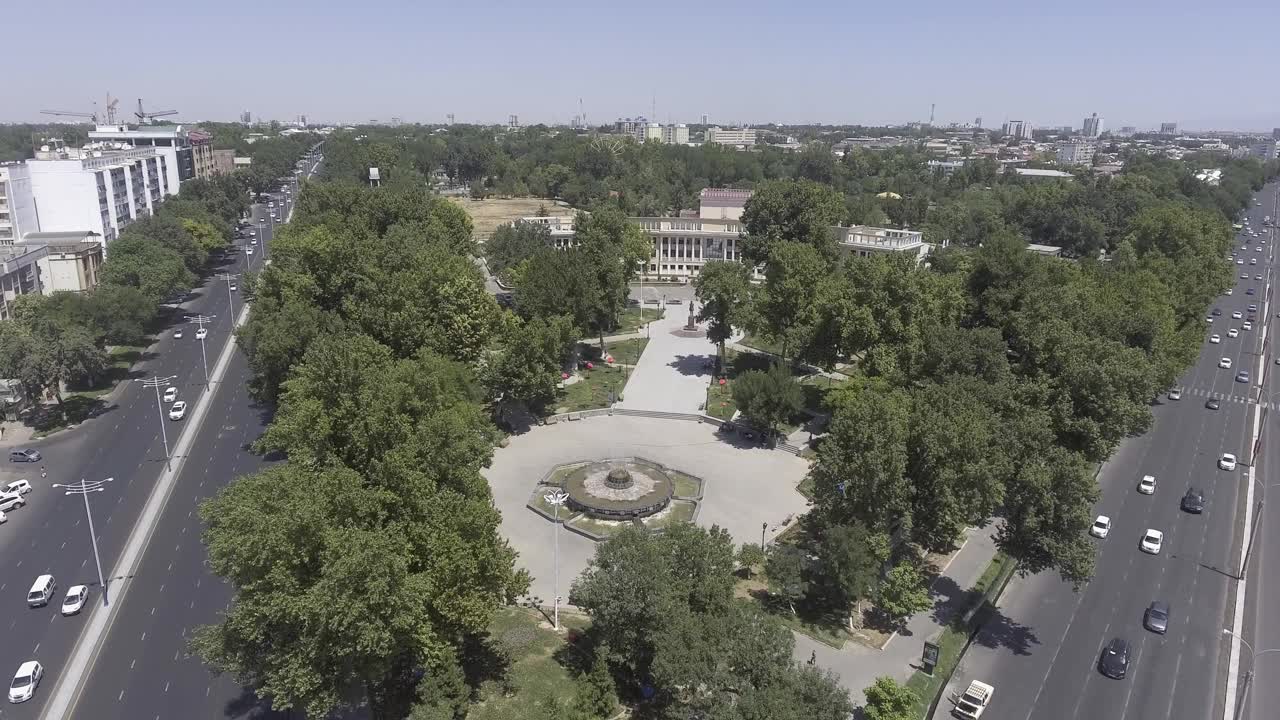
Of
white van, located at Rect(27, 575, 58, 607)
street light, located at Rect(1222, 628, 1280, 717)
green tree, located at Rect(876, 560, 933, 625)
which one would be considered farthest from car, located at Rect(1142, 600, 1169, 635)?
white van, located at Rect(27, 575, 58, 607)

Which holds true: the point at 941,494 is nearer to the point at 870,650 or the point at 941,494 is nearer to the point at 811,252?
the point at 870,650

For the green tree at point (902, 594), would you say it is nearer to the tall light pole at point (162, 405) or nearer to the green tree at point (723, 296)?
the green tree at point (723, 296)

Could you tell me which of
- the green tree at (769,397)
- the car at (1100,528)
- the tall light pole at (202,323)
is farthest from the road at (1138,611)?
the tall light pole at (202,323)

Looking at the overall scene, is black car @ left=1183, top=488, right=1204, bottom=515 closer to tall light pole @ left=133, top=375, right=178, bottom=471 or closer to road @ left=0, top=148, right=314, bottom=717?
road @ left=0, top=148, right=314, bottom=717

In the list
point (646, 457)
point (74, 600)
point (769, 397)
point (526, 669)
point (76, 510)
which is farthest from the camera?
point (769, 397)

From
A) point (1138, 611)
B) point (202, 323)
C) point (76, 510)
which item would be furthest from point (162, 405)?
point (1138, 611)

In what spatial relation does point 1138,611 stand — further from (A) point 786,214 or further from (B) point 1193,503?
(A) point 786,214

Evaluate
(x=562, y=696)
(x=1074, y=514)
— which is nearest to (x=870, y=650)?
(x=1074, y=514)
